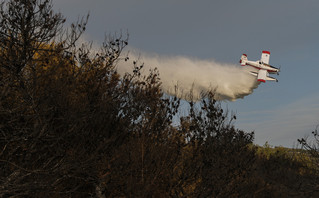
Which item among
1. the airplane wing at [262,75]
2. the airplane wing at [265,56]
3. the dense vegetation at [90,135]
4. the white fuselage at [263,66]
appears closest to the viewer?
the dense vegetation at [90,135]

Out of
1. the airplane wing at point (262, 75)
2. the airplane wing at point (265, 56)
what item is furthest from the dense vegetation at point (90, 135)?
the airplane wing at point (265, 56)

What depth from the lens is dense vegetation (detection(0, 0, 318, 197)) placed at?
35.8ft

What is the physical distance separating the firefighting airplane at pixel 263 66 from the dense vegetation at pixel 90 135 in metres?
51.9

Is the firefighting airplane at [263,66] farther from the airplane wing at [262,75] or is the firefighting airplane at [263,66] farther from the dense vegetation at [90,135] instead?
the dense vegetation at [90,135]

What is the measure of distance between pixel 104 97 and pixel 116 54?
3487mm

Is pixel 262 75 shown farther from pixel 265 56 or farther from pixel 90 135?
pixel 90 135

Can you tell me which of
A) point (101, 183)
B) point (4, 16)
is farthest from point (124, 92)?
point (4, 16)

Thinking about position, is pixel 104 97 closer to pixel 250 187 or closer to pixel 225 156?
pixel 225 156

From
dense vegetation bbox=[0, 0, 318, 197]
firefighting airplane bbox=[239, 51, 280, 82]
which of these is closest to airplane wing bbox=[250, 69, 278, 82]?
firefighting airplane bbox=[239, 51, 280, 82]

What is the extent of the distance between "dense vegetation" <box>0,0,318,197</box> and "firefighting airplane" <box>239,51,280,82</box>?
170 feet

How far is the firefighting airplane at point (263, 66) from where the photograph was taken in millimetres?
67188

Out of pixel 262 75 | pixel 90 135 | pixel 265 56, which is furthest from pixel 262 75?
pixel 90 135

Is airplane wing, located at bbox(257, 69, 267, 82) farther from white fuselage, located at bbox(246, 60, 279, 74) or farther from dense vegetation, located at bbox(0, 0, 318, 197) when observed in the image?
dense vegetation, located at bbox(0, 0, 318, 197)

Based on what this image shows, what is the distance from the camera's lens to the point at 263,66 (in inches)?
2689
